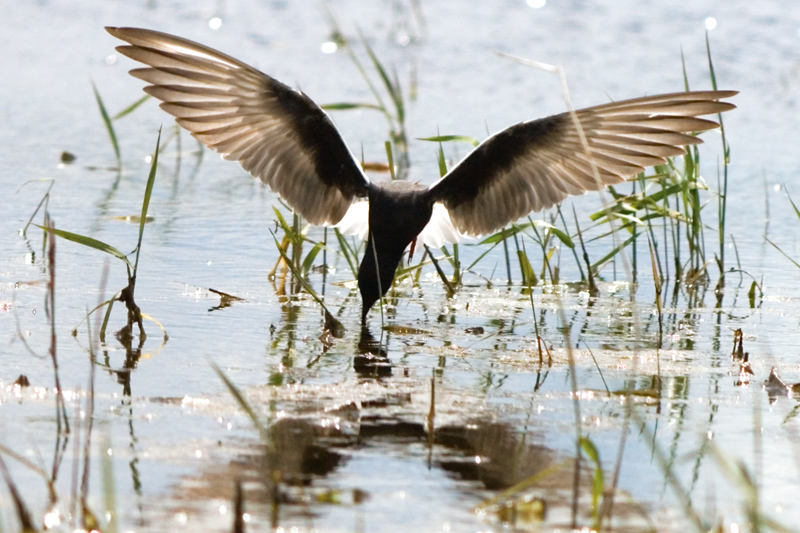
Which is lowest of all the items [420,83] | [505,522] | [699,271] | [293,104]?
[505,522]

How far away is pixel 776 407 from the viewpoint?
357 centimetres

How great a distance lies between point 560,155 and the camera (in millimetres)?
5176

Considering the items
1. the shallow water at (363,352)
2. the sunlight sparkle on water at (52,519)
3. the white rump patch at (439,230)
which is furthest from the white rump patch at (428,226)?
the sunlight sparkle on water at (52,519)

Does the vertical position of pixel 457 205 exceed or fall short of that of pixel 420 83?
it falls short

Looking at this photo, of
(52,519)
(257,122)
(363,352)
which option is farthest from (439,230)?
(52,519)

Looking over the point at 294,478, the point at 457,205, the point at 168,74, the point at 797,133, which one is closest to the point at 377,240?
the point at 457,205

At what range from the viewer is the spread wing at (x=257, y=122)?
15.9 feet

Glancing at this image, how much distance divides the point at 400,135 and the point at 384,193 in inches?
111

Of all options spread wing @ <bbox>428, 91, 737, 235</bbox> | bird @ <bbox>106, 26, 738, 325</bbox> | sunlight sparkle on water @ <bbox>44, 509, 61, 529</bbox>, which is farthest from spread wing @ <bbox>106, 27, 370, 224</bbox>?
sunlight sparkle on water @ <bbox>44, 509, 61, 529</bbox>

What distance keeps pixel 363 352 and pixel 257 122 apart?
142 cm

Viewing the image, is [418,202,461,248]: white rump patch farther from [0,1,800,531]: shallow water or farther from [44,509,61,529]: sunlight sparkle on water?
[44,509,61,529]: sunlight sparkle on water

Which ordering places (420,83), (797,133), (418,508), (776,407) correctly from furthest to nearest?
(420,83) → (797,133) → (776,407) → (418,508)

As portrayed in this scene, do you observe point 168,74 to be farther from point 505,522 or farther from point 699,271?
point 505,522

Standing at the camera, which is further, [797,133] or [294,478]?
[797,133]
